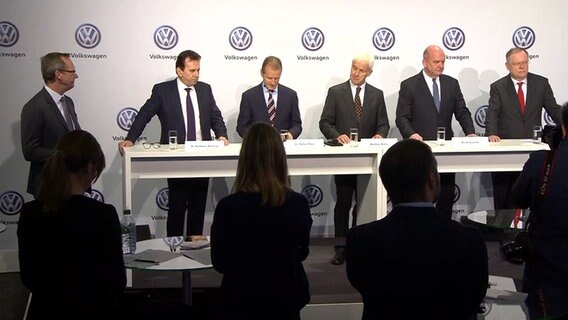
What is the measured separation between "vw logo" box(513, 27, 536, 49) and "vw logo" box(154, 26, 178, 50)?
10.9 ft

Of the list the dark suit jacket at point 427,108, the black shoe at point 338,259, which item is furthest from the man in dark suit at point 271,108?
the black shoe at point 338,259

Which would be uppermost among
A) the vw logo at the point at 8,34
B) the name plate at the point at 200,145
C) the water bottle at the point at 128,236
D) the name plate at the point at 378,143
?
the vw logo at the point at 8,34

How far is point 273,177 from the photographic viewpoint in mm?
2666

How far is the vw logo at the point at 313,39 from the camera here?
23.2 ft

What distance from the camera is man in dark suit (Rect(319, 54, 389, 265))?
6.07m

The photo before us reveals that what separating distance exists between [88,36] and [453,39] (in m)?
3.47

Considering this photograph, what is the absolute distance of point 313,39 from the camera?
23.2ft

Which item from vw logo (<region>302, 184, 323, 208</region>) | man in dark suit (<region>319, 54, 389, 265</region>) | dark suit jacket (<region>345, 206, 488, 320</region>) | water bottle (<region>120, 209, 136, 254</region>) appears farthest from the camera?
vw logo (<region>302, 184, 323, 208</region>)

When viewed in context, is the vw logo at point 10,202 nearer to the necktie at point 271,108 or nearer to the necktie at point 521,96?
the necktie at point 271,108

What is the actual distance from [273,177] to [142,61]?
4.45m

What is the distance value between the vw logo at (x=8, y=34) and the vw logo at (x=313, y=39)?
260 centimetres

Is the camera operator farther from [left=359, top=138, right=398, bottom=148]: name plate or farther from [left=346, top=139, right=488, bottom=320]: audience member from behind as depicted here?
[left=359, top=138, right=398, bottom=148]: name plate

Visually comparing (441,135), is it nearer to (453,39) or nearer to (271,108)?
(271,108)

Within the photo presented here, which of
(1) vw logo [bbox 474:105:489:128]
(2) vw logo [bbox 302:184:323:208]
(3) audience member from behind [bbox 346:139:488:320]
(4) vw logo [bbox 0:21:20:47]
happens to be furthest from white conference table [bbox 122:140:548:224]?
(3) audience member from behind [bbox 346:139:488:320]
